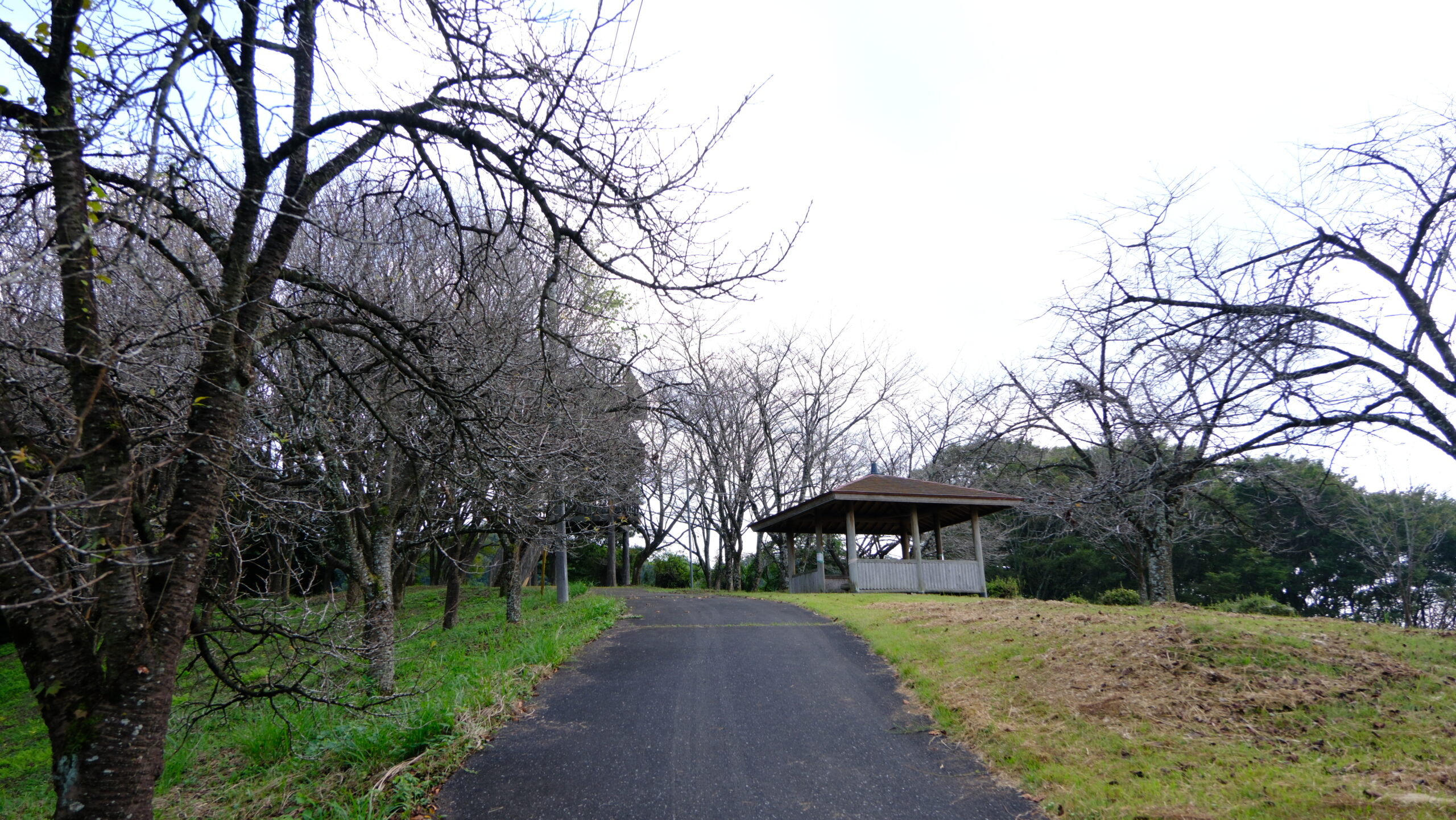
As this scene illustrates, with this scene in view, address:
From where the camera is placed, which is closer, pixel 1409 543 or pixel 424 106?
pixel 424 106

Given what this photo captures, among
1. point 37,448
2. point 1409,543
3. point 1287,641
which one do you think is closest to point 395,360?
point 37,448

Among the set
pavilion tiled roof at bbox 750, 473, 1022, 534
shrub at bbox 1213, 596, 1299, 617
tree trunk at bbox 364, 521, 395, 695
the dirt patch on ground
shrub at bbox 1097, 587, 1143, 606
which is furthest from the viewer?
pavilion tiled roof at bbox 750, 473, 1022, 534

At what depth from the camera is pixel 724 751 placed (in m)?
5.79

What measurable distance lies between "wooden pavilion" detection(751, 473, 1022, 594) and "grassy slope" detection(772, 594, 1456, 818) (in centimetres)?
927

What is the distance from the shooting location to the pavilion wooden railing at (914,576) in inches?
747

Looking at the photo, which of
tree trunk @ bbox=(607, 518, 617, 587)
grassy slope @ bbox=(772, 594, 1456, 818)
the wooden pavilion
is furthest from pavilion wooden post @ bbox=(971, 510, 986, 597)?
tree trunk @ bbox=(607, 518, 617, 587)

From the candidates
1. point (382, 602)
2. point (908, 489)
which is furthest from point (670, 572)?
point (382, 602)

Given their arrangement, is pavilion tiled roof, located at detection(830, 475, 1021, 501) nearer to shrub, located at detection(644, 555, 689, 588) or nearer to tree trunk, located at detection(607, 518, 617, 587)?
tree trunk, located at detection(607, 518, 617, 587)

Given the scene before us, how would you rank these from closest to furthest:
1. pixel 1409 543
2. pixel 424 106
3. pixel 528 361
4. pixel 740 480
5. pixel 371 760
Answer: pixel 424 106, pixel 371 760, pixel 528 361, pixel 1409 543, pixel 740 480

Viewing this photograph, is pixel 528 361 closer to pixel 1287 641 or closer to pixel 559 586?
pixel 1287 641

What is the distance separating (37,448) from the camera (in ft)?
9.45

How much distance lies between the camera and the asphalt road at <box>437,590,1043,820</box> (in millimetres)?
4809

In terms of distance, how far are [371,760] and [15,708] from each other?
9289 mm

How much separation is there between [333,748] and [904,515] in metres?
17.6
